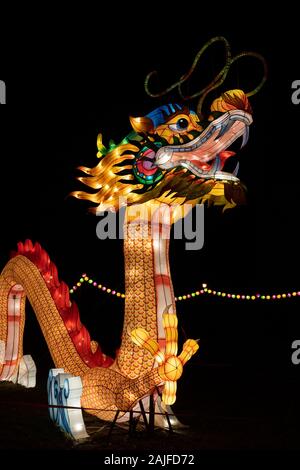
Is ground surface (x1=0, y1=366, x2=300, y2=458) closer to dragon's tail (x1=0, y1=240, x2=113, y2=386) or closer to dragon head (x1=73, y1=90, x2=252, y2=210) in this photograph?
dragon's tail (x1=0, y1=240, x2=113, y2=386)

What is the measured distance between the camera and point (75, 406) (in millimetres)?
3941

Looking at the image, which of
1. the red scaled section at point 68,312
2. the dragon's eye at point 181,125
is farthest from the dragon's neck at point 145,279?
the dragon's eye at point 181,125

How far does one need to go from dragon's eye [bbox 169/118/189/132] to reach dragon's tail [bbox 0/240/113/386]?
5.87ft

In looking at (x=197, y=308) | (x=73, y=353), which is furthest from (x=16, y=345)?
(x=197, y=308)

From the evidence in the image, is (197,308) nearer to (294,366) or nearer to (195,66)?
(294,366)

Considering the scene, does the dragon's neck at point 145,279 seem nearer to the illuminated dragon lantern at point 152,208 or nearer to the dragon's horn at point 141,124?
the illuminated dragon lantern at point 152,208

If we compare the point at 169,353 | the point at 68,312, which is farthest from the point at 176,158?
the point at 68,312

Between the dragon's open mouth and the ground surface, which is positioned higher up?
the dragon's open mouth

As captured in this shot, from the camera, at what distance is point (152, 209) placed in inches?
170

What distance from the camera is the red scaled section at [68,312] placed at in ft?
15.0

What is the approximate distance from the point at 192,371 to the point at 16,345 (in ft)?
9.79

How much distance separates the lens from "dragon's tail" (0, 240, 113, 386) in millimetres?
4676

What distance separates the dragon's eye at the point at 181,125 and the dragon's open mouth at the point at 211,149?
0.68ft

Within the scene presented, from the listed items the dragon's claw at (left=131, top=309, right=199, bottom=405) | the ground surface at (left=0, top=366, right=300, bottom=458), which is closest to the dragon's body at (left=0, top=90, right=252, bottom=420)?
the dragon's claw at (left=131, top=309, right=199, bottom=405)
